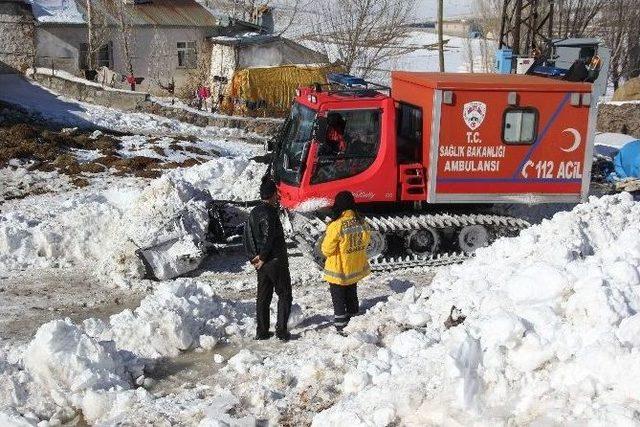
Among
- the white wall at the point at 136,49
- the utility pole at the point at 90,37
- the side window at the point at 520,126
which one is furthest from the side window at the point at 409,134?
the white wall at the point at 136,49

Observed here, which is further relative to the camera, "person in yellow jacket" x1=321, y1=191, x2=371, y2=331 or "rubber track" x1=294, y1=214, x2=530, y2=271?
"rubber track" x1=294, y1=214, x2=530, y2=271

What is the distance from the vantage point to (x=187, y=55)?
127 ft

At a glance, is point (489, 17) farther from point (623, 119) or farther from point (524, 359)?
point (524, 359)

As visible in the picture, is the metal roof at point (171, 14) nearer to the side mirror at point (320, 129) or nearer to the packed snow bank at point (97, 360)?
the side mirror at point (320, 129)

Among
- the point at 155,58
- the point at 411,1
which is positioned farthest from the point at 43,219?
the point at 411,1

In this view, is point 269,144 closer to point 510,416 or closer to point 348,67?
point 510,416

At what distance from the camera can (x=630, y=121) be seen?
2688 cm

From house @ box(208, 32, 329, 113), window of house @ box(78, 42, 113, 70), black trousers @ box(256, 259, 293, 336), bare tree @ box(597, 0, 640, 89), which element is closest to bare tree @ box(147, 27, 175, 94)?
window of house @ box(78, 42, 113, 70)

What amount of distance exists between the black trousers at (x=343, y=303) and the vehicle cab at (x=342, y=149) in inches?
95.3

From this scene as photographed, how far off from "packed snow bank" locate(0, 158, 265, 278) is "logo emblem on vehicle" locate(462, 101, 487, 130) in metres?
3.60

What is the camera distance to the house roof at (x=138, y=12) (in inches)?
1384

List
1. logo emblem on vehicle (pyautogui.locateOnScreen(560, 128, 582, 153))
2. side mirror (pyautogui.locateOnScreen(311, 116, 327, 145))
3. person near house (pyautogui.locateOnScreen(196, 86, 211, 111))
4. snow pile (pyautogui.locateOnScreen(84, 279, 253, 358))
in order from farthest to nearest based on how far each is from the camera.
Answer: person near house (pyautogui.locateOnScreen(196, 86, 211, 111)) < logo emblem on vehicle (pyautogui.locateOnScreen(560, 128, 582, 153)) < side mirror (pyautogui.locateOnScreen(311, 116, 327, 145)) < snow pile (pyautogui.locateOnScreen(84, 279, 253, 358))

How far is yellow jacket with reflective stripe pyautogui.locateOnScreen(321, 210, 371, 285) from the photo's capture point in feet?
26.5

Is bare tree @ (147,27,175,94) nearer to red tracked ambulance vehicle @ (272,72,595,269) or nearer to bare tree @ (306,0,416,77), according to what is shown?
bare tree @ (306,0,416,77)
